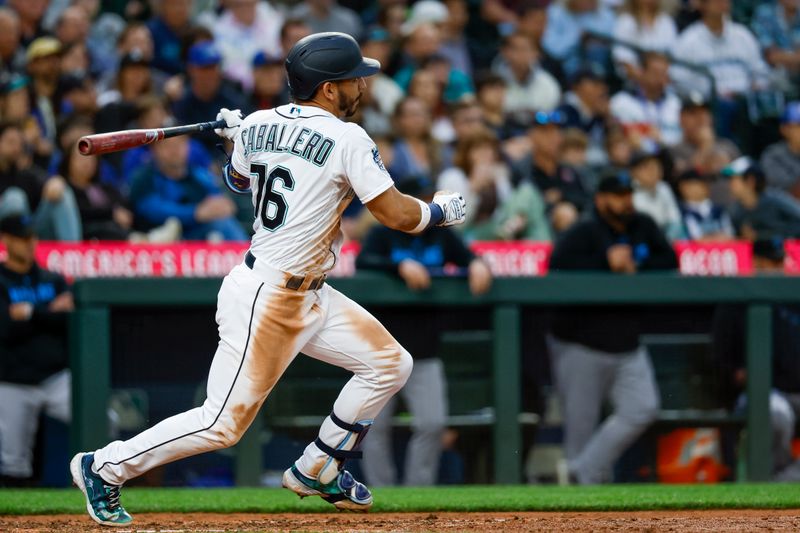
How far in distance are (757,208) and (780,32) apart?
3445mm

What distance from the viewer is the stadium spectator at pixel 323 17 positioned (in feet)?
36.4

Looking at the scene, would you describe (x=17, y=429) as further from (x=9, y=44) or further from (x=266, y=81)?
(x=9, y=44)

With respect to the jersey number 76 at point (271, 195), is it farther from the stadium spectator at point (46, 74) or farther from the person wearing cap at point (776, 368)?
the stadium spectator at point (46, 74)

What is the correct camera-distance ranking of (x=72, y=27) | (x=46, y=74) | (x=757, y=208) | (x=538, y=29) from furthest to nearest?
1. (x=538, y=29)
2. (x=757, y=208)
3. (x=72, y=27)
4. (x=46, y=74)

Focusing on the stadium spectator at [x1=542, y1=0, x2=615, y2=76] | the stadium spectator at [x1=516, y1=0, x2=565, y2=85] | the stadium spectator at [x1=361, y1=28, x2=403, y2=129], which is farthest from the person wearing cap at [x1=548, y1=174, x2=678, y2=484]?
the stadium spectator at [x1=542, y1=0, x2=615, y2=76]

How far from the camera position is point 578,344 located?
7.73 m

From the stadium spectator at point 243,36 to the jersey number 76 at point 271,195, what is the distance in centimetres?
560

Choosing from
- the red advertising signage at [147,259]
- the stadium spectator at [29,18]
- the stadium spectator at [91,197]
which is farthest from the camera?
the stadium spectator at [29,18]

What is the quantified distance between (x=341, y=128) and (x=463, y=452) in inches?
124

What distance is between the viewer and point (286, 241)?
16.3ft

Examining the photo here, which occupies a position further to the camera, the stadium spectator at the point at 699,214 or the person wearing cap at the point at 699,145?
the person wearing cap at the point at 699,145

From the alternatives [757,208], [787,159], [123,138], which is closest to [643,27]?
[787,159]

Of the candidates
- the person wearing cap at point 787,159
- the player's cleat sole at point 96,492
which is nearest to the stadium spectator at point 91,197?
the player's cleat sole at point 96,492

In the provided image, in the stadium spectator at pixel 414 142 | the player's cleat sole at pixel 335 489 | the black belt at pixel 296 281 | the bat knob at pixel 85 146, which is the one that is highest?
the stadium spectator at pixel 414 142
